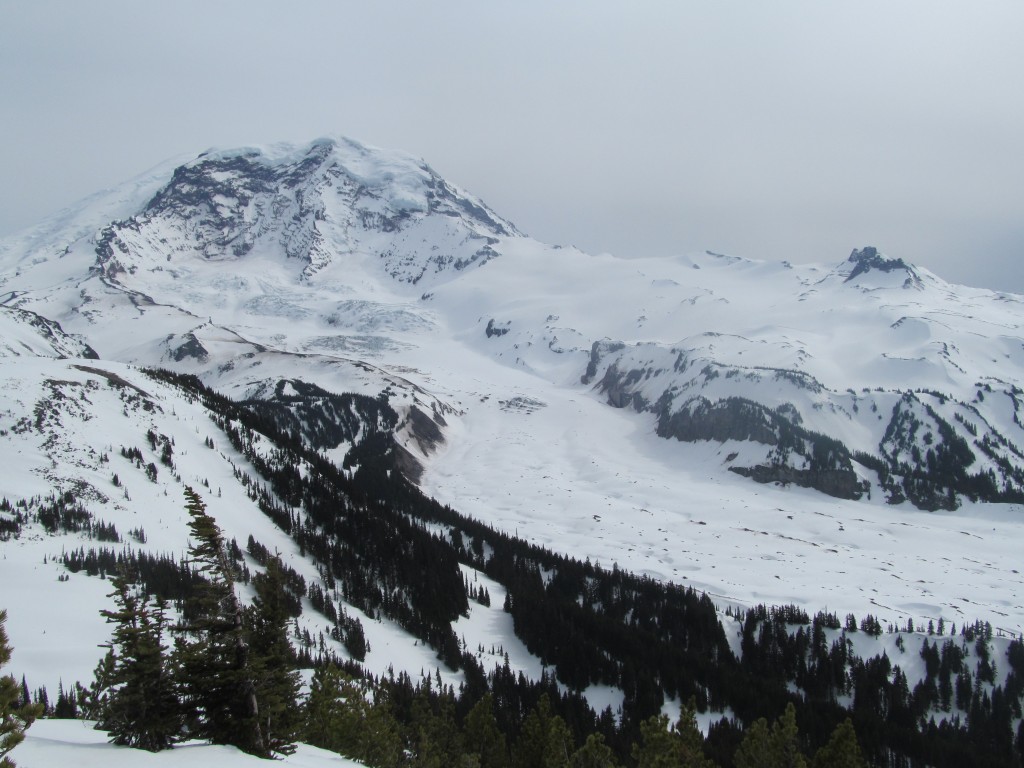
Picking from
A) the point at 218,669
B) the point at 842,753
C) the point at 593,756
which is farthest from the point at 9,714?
the point at 842,753

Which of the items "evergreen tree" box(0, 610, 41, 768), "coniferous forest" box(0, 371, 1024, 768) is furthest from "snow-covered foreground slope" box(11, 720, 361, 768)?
"coniferous forest" box(0, 371, 1024, 768)

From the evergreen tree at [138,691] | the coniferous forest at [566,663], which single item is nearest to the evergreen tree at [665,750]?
the coniferous forest at [566,663]

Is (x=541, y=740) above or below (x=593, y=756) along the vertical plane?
below

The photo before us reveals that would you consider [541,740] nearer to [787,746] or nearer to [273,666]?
[787,746]

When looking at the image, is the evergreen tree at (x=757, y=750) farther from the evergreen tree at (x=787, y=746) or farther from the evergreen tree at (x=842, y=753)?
the evergreen tree at (x=842, y=753)

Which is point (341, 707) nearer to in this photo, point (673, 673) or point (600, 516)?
point (673, 673)

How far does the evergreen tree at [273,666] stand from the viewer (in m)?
25.7

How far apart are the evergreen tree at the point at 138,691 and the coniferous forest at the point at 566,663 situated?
16.9 meters

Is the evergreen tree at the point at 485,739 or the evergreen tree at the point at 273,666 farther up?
the evergreen tree at the point at 273,666

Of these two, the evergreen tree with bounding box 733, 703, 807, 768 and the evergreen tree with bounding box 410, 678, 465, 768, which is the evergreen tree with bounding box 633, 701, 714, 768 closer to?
the evergreen tree with bounding box 733, 703, 807, 768

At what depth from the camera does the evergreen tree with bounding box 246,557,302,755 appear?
2572cm

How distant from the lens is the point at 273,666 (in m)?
27.4

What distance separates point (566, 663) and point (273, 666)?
3311 inches

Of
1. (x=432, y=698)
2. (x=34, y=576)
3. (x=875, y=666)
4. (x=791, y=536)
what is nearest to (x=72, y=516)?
(x=34, y=576)
